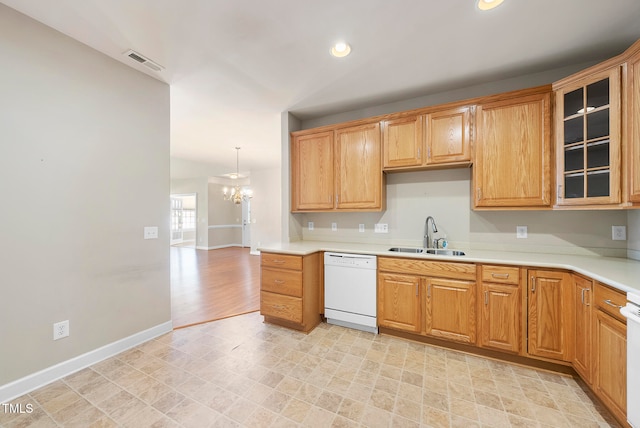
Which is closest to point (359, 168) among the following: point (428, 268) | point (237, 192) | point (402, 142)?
point (402, 142)

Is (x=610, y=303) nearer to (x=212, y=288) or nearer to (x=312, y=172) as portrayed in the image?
Answer: (x=312, y=172)

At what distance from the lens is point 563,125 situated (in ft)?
6.91

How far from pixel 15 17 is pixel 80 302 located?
215 centimetres

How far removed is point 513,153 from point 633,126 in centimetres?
72

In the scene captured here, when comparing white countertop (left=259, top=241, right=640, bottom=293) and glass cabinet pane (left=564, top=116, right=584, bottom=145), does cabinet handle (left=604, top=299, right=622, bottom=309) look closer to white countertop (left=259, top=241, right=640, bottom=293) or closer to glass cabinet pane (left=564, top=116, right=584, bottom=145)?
white countertop (left=259, top=241, right=640, bottom=293)

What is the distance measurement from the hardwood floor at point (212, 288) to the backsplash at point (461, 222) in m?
1.63

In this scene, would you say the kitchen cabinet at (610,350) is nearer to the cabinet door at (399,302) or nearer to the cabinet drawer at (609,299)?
the cabinet drawer at (609,299)

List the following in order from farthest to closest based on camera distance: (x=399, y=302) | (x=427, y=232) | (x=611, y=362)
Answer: (x=427, y=232) < (x=399, y=302) < (x=611, y=362)

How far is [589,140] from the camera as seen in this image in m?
1.95

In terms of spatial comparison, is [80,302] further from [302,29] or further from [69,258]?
[302,29]

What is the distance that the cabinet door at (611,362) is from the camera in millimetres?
1405

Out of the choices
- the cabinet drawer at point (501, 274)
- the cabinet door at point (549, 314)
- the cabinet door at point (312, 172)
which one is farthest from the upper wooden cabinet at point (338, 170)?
the cabinet door at point (549, 314)

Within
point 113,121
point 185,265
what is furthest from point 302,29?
point 185,265

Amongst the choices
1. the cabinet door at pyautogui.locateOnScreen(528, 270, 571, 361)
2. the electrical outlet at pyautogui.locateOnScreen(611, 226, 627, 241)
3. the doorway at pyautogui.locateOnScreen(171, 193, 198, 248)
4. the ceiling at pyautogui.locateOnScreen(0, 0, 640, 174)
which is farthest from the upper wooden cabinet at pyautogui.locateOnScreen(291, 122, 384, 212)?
the doorway at pyautogui.locateOnScreen(171, 193, 198, 248)
